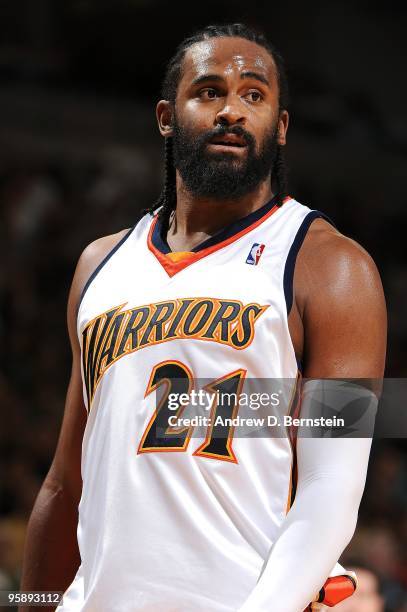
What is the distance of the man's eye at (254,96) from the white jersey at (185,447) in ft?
0.99

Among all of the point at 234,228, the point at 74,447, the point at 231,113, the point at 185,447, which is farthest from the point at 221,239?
the point at 74,447

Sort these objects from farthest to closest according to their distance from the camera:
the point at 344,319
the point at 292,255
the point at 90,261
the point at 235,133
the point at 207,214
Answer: the point at 90,261
the point at 207,214
the point at 235,133
the point at 292,255
the point at 344,319

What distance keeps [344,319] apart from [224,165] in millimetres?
512

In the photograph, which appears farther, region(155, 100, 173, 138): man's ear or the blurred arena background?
the blurred arena background

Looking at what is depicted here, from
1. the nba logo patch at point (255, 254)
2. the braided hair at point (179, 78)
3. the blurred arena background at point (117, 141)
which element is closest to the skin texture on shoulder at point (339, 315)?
the nba logo patch at point (255, 254)

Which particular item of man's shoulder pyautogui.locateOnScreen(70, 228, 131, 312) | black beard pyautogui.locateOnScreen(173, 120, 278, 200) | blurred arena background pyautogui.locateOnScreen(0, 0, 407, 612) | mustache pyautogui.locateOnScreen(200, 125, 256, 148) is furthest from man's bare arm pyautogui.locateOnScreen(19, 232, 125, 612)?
blurred arena background pyautogui.locateOnScreen(0, 0, 407, 612)

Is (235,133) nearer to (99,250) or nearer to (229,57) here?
(229,57)

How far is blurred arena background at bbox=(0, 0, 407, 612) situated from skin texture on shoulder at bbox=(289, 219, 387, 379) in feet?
13.5

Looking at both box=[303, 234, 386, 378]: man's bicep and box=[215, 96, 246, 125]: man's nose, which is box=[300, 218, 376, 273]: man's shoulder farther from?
box=[215, 96, 246, 125]: man's nose

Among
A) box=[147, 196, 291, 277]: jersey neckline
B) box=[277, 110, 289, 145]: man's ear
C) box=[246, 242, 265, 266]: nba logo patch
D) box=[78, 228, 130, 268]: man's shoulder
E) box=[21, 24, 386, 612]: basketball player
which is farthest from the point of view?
box=[78, 228, 130, 268]: man's shoulder

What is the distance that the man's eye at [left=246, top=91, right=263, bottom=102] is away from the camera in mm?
2562

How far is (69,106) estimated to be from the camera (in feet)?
26.2

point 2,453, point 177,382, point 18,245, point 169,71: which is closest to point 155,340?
point 177,382

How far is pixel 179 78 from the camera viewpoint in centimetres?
269
